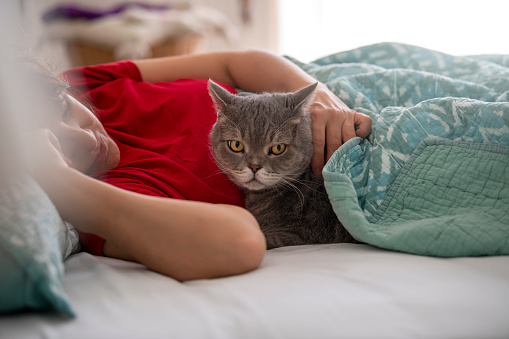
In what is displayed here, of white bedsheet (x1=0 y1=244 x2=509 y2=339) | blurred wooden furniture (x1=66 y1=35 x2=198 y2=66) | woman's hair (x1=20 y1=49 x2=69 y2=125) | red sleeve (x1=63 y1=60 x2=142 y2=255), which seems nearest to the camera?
white bedsheet (x1=0 y1=244 x2=509 y2=339)

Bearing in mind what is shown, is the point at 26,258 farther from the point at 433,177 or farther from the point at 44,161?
the point at 433,177

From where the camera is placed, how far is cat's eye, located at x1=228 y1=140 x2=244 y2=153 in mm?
1234

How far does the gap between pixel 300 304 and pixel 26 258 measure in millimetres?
472

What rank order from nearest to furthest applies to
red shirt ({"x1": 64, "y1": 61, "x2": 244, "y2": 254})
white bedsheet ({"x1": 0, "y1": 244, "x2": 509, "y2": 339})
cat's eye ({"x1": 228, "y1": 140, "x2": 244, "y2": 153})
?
white bedsheet ({"x1": 0, "y1": 244, "x2": 509, "y2": 339})
red shirt ({"x1": 64, "y1": 61, "x2": 244, "y2": 254})
cat's eye ({"x1": 228, "y1": 140, "x2": 244, "y2": 153})

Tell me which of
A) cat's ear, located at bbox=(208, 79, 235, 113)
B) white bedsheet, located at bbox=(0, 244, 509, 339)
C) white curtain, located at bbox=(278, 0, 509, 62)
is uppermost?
white curtain, located at bbox=(278, 0, 509, 62)

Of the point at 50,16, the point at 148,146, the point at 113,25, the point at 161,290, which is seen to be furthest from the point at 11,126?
the point at 50,16

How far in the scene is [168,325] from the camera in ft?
2.02

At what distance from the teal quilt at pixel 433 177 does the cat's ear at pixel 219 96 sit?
1.36 ft

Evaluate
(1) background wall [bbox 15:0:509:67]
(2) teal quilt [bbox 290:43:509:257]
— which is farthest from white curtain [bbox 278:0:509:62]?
(2) teal quilt [bbox 290:43:509:257]

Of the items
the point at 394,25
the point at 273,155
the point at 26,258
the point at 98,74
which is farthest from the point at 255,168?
the point at 394,25

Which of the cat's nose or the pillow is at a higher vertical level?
the pillow

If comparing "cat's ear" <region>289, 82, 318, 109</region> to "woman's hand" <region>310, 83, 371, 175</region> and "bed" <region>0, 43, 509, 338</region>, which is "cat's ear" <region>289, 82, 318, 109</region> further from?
"bed" <region>0, 43, 509, 338</region>

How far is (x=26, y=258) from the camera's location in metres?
0.62

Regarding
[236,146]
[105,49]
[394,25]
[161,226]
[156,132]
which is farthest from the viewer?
[105,49]
